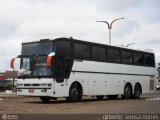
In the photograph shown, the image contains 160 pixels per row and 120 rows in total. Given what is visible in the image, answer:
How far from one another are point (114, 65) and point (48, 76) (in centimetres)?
706

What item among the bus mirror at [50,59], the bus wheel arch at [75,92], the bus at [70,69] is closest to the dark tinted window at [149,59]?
the bus at [70,69]

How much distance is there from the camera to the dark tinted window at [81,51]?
2573 cm

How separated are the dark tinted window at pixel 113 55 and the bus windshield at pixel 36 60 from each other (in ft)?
19.4

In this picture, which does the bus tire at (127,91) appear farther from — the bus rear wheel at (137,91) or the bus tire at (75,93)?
the bus tire at (75,93)

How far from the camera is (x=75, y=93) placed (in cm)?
2569

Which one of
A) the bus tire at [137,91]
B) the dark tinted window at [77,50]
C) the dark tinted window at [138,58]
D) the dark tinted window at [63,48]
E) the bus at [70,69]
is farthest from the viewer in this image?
the bus tire at [137,91]

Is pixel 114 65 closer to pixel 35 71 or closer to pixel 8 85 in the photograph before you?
pixel 35 71

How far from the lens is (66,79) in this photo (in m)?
24.8

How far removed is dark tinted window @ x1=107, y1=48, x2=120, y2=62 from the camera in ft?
96.4

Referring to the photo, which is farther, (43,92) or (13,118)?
(43,92)

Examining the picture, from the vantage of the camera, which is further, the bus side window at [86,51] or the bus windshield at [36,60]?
the bus side window at [86,51]

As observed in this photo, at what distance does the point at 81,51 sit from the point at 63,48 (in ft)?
5.98

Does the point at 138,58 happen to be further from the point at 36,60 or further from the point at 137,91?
the point at 36,60

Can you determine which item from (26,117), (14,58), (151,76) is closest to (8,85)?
(151,76)
